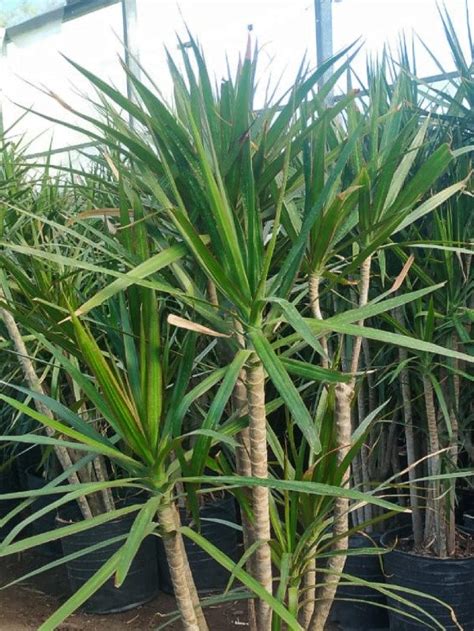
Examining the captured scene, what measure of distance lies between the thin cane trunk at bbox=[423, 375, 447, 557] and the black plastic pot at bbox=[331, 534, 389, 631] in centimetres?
20

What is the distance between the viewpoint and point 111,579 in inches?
82.9

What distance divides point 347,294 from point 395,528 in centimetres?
65

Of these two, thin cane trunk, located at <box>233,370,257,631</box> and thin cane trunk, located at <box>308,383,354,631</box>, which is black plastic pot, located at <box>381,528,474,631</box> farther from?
thin cane trunk, located at <box>233,370,257,631</box>

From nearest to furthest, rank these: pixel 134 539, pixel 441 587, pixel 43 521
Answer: pixel 134 539
pixel 441 587
pixel 43 521

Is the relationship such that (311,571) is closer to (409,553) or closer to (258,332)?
(258,332)

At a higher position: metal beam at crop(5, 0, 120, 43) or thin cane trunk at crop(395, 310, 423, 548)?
metal beam at crop(5, 0, 120, 43)

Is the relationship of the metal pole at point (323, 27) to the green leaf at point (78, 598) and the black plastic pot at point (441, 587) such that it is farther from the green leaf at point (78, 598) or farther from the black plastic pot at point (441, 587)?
the green leaf at point (78, 598)

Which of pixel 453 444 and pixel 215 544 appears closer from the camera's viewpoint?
pixel 453 444

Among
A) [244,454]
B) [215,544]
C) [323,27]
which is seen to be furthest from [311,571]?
[323,27]

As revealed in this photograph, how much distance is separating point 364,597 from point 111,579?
0.74 m

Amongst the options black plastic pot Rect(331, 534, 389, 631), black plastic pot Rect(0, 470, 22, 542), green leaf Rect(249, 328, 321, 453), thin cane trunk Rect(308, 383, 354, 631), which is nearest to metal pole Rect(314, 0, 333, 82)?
black plastic pot Rect(0, 470, 22, 542)

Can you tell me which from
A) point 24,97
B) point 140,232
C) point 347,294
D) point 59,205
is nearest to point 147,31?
point 24,97

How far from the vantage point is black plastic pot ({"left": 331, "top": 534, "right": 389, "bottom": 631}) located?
1831 mm

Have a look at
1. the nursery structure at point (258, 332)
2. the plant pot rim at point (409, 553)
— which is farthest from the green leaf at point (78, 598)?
the plant pot rim at point (409, 553)
